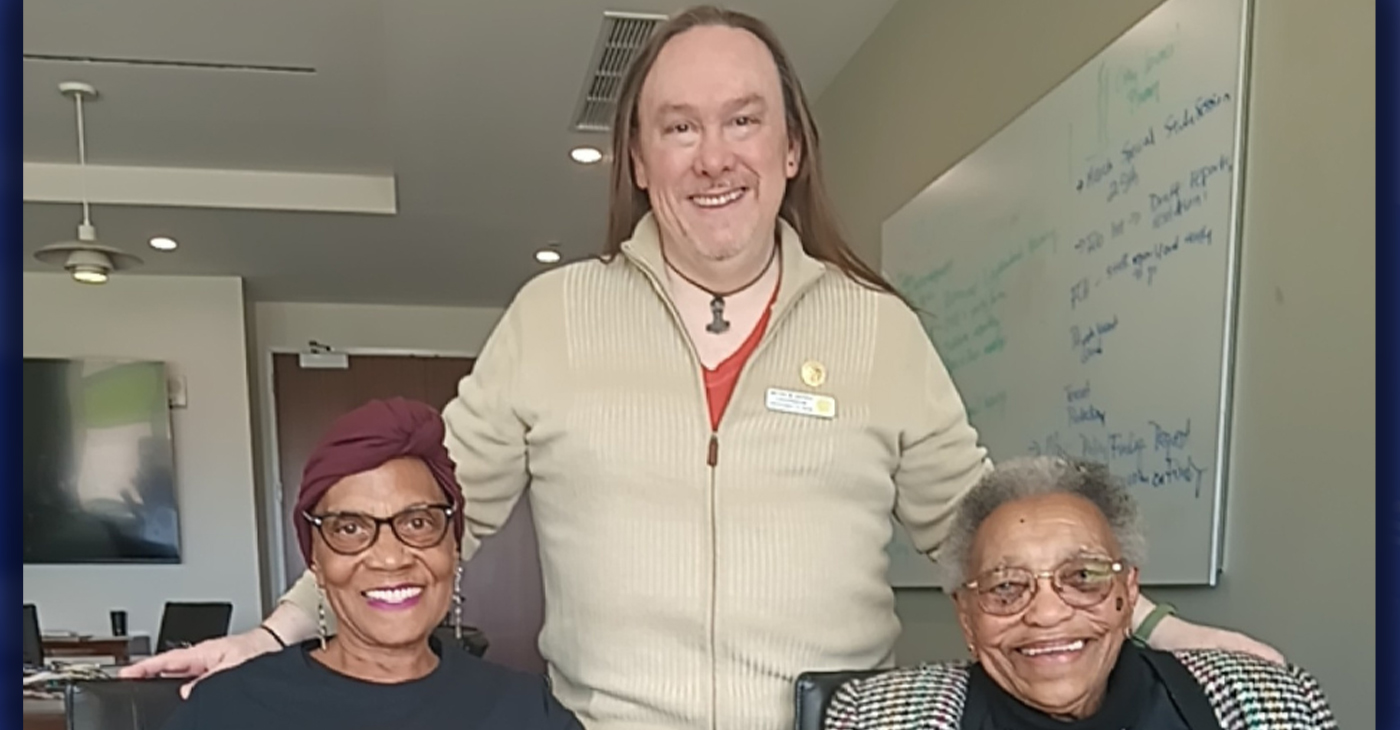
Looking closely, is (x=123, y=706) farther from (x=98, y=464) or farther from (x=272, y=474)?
(x=272, y=474)

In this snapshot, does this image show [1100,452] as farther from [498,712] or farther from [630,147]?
[498,712]

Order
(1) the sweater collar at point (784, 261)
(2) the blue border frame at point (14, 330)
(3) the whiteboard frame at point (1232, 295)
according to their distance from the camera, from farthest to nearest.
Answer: (3) the whiteboard frame at point (1232, 295), (1) the sweater collar at point (784, 261), (2) the blue border frame at point (14, 330)

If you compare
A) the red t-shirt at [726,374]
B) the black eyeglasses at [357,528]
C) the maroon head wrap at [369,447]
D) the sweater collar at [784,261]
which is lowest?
the black eyeglasses at [357,528]

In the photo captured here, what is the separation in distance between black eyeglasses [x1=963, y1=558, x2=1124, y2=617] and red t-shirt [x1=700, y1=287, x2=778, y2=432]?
0.37 meters

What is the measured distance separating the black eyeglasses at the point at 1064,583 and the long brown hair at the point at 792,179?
1.44 ft

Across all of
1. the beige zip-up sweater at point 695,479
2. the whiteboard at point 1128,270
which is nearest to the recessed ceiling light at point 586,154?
the whiteboard at point 1128,270

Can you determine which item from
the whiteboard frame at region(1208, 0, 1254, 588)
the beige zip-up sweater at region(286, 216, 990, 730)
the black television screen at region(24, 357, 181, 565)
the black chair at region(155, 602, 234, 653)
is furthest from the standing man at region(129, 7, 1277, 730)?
the black television screen at region(24, 357, 181, 565)

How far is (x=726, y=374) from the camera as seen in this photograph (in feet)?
4.81

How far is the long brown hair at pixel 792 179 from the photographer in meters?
1.51

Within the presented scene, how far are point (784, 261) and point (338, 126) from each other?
10.7 ft

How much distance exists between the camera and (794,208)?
161 centimetres

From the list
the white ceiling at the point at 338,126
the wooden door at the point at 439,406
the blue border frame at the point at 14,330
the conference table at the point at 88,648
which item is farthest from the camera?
the wooden door at the point at 439,406

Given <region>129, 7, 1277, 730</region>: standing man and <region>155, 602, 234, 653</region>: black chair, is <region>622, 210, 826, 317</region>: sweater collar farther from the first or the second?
<region>155, 602, 234, 653</region>: black chair

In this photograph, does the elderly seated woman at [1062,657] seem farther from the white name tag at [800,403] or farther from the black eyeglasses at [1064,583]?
the white name tag at [800,403]
